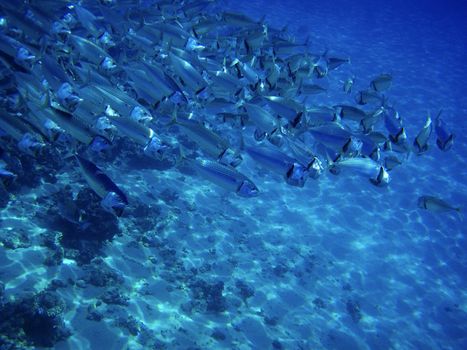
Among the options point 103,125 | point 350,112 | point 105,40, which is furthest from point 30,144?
point 350,112

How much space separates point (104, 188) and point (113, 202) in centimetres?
24

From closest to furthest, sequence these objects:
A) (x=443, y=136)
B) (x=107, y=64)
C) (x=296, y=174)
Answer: (x=296, y=174) → (x=443, y=136) → (x=107, y=64)

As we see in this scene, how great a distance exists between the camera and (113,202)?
4.27 metres

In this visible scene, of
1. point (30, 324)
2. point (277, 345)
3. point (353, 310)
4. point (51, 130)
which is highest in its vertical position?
point (51, 130)

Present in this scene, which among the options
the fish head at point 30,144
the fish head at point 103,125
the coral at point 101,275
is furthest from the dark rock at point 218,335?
the fish head at point 30,144

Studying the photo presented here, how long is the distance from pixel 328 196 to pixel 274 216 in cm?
294

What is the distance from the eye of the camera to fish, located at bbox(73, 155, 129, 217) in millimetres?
4273

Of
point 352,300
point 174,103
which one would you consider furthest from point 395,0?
point 174,103

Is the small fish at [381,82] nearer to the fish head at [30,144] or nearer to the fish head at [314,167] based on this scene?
the fish head at [314,167]

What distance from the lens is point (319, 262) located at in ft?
39.7

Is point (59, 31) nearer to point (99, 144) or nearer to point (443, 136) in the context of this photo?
point (99, 144)

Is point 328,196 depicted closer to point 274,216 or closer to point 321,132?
point 274,216

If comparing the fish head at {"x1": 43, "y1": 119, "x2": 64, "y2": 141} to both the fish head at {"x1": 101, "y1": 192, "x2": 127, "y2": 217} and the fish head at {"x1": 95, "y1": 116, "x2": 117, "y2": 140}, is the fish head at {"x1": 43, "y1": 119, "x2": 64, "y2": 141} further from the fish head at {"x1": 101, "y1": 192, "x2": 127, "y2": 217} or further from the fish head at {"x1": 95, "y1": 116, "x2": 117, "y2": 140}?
the fish head at {"x1": 101, "y1": 192, "x2": 127, "y2": 217}

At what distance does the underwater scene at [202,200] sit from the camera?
5824mm
